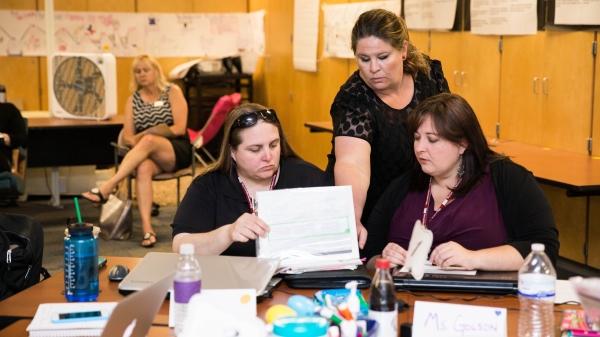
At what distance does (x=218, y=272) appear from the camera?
207cm

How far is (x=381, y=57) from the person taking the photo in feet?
8.54

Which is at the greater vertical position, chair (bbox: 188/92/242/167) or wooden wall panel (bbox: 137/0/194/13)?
wooden wall panel (bbox: 137/0/194/13)

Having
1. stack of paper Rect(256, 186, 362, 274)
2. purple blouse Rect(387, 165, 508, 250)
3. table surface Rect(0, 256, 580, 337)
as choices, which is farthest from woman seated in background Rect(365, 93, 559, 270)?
table surface Rect(0, 256, 580, 337)

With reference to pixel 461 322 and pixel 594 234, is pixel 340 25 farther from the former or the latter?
pixel 461 322

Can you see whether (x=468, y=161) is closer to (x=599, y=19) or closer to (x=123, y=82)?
(x=599, y=19)

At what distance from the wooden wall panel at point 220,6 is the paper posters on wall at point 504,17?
5.03 meters

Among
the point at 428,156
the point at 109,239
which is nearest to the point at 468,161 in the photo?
the point at 428,156

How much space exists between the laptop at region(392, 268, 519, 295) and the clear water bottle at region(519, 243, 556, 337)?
0.25 meters

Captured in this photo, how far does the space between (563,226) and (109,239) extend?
312cm

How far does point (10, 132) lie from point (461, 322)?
15.0 feet

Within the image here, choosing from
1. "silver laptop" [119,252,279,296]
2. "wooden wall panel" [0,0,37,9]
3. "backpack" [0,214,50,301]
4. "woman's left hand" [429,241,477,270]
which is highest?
"wooden wall panel" [0,0,37,9]

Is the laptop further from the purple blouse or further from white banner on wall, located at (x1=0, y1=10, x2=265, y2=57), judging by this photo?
white banner on wall, located at (x1=0, y1=10, x2=265, y2=57)

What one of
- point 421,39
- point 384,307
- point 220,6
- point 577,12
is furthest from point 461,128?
point 220,6

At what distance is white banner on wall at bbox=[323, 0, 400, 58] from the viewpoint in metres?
6.65
